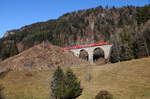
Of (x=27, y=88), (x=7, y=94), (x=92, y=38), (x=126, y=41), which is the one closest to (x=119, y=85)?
(x=27, y=88)

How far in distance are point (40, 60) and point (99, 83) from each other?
2499 cm

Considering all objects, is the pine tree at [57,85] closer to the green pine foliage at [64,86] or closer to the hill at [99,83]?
the green pine foliage at [64,86]

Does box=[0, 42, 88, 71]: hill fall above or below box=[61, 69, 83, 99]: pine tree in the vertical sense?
above

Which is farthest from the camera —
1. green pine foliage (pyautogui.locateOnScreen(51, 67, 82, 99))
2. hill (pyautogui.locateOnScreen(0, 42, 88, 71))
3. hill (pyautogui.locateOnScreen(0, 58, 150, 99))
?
hill (pyautogui.locateOnScreen(0, 42, 88, 71))

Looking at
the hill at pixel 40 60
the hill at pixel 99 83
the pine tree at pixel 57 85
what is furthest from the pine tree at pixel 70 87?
the hill at pixel 40 60

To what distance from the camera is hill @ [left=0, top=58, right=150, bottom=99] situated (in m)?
24.7

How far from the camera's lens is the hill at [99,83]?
2470 cm

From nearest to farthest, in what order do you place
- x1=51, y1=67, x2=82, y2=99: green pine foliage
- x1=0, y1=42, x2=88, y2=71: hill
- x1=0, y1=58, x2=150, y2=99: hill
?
x1=51, y1=67, x2=82, y2=99: green pine foliage, x1=0, y1=58, x2=150, y2=99: hill, x1=0, y1=42, x2=88, y2=71: hill

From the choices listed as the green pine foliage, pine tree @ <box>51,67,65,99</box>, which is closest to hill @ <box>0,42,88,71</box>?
pine tree @ <box>51,67,65,99</box>

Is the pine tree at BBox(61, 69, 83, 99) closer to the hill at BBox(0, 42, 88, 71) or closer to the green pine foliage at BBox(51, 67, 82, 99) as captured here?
the green pine foliage at BBox(51, 67, 82, 99)

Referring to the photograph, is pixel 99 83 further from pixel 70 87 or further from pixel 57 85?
pixel 57 85

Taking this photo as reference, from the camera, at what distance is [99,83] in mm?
30359

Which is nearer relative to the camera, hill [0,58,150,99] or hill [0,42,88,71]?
hill [0,58,150,99]

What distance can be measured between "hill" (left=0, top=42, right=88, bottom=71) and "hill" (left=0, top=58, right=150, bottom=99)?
6.81 meters
